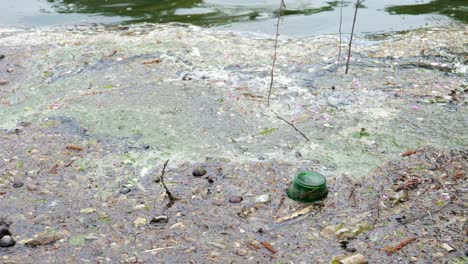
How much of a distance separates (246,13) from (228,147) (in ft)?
9.84

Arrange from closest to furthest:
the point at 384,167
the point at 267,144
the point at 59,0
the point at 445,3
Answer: the point at 384,167, the point at 267,144, the point at 445,3, the point at 59,0

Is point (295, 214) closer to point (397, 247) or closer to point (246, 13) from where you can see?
point (397, 247)

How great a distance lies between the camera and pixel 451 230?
2.58 meters

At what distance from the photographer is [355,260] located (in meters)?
2.41

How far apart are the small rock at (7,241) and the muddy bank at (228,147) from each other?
0.09ft

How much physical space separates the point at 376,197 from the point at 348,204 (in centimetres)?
16

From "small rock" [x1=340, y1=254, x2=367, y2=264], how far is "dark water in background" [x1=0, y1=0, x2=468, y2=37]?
3292mm

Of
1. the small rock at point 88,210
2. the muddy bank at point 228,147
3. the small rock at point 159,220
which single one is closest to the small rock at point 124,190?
the muddy bank at point 228,147

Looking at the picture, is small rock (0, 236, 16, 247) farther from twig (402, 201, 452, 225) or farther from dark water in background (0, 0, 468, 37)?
dark water in background (0, 0, 468, 37)

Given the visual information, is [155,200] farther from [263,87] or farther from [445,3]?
[445,3]

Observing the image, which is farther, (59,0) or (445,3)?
(59,0)

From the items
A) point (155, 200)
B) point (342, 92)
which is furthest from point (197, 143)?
point (342, 92)

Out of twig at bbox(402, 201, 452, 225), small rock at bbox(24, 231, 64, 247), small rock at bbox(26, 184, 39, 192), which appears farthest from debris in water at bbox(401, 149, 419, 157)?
small rock at bbox(26, 184, 39, 192)

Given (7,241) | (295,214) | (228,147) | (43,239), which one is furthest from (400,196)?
(7,241)
